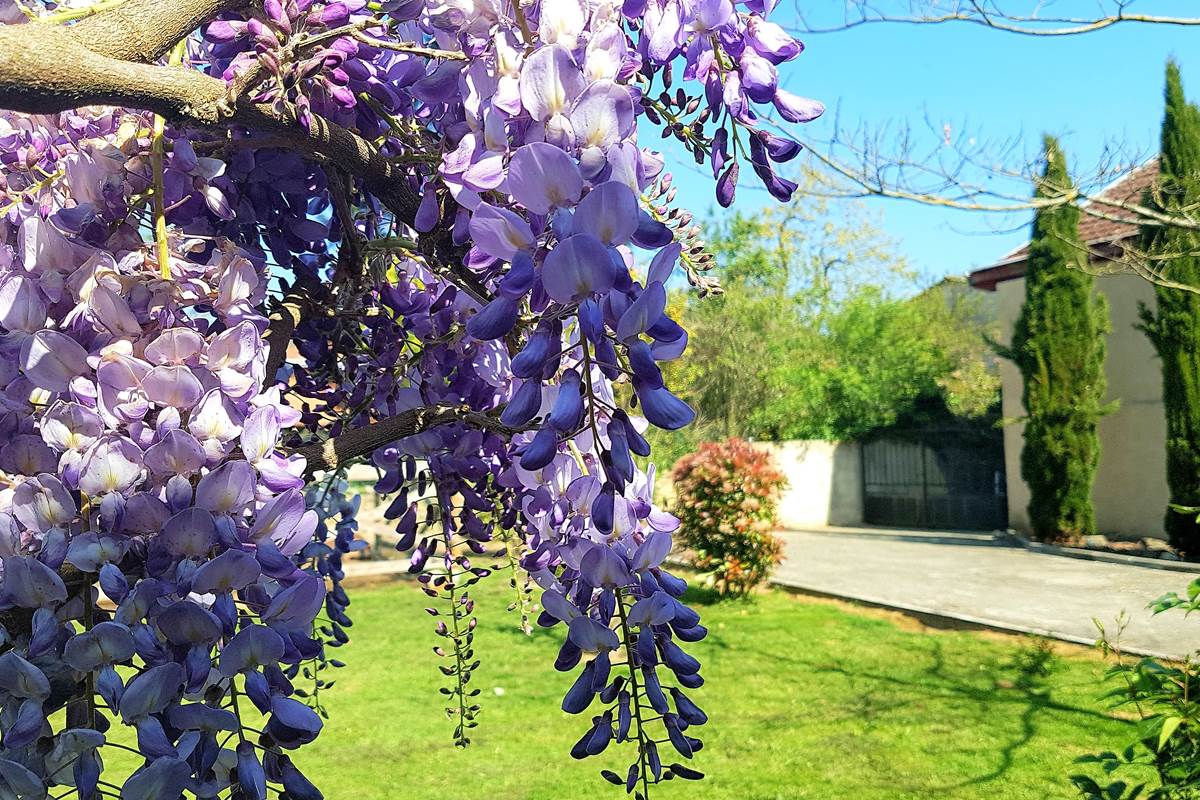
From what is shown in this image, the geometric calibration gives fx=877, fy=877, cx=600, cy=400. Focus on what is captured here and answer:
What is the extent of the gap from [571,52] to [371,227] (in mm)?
838

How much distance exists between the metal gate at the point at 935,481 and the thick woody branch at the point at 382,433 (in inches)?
700

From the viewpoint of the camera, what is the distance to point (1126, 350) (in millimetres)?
14359

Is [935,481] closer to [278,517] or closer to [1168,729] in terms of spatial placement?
[1168,729]

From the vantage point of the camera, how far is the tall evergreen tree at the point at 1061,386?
1339cm

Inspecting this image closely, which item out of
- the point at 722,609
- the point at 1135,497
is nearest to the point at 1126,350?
the point at 1135,497

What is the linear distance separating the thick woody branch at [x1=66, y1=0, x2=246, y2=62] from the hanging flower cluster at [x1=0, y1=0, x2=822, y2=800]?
0.03 m

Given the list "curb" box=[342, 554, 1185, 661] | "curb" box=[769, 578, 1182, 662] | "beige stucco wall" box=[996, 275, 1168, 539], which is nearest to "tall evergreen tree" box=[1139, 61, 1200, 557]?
"beige stucco wall" box=[996, 275, 1168, 539]

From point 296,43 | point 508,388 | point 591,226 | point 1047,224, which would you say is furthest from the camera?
point 1047,224

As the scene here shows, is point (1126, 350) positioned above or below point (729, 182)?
above

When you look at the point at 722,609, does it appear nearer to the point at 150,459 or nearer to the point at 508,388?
the point at 508,388

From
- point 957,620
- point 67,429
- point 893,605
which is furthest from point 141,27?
point 893,605

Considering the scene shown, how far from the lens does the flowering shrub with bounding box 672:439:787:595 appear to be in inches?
372

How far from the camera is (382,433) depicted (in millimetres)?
1208

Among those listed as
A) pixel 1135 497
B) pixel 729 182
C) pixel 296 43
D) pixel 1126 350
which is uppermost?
pixel 1126 350
